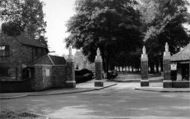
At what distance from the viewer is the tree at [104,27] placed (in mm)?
40688

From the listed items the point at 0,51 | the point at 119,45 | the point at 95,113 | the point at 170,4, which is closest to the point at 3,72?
the point at 0,51

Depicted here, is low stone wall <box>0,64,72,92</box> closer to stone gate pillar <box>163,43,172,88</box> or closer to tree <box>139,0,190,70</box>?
stone gate pillar <box>163,43,172,88</box>

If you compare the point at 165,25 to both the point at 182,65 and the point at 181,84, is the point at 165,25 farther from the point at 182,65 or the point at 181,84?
the point at 181,84

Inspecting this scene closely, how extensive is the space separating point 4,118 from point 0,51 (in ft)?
95.5

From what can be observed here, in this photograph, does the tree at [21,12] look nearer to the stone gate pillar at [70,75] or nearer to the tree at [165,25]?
the stone gate pillar at [70,75]

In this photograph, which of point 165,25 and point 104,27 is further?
point 165,25

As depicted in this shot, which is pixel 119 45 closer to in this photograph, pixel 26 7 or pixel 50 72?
pixel 50 72

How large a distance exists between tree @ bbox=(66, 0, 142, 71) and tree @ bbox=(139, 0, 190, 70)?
5.06m

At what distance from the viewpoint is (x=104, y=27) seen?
40.8 meters

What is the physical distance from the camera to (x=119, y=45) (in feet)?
141

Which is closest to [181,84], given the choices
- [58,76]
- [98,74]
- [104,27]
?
[98,74]

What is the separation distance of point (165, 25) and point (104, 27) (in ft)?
39.9

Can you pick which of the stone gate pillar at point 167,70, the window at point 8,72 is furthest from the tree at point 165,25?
the window at point 8,72

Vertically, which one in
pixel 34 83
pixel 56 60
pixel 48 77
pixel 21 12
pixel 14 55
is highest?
pixel 21 12
